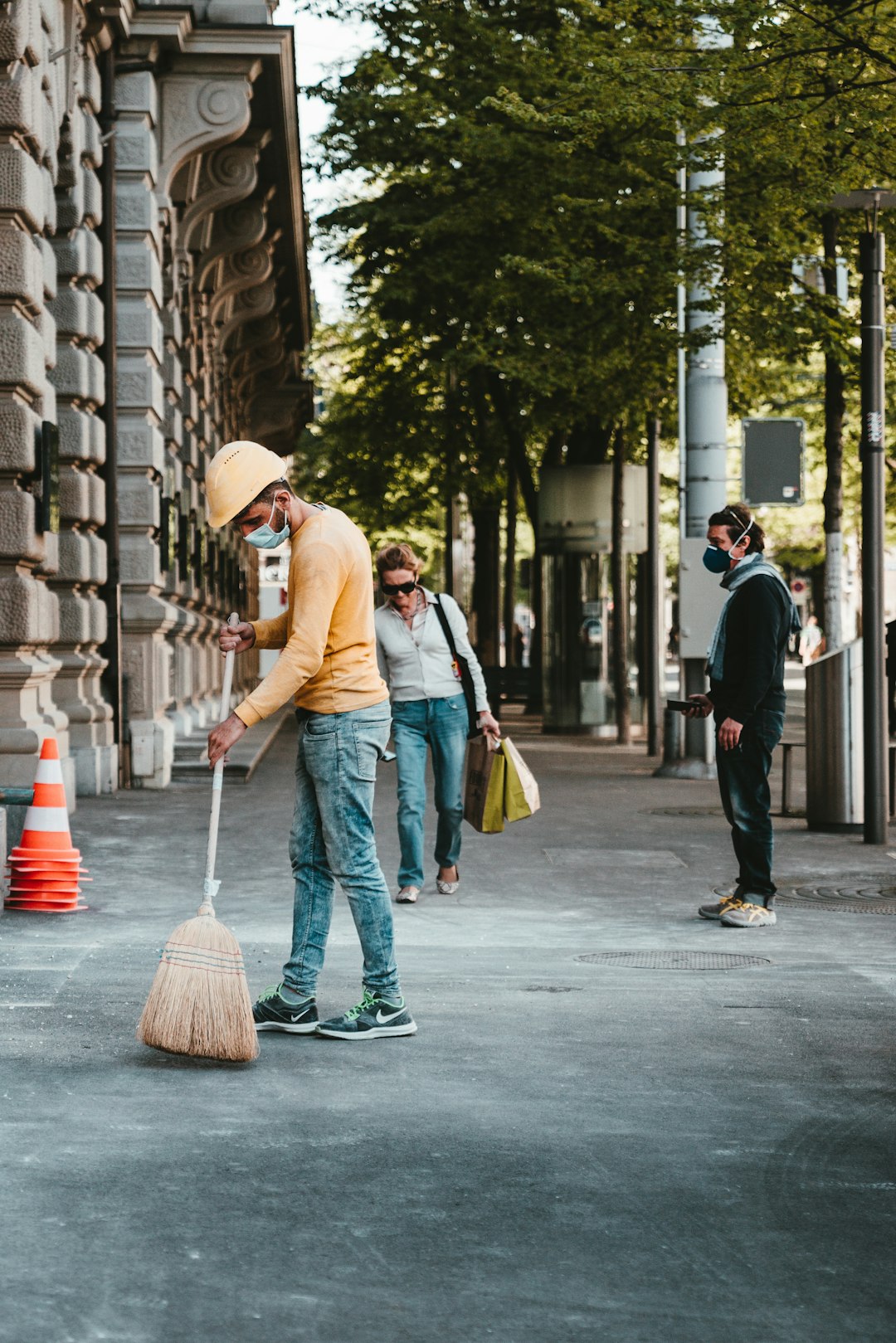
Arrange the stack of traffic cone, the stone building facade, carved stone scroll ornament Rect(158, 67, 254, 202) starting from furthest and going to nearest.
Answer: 1. carved stone scroll ornament Rect(158, 67, 254, 202)
2. the stone building facade
3. the stack of traffic cone

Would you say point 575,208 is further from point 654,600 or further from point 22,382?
point 22,382

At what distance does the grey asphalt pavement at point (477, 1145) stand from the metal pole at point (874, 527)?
10.5ft

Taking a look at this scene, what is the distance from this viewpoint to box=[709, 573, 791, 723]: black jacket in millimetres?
9133

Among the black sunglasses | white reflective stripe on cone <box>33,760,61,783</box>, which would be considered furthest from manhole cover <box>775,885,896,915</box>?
white reflective stripe on cone <box>33,760,61,783</box>

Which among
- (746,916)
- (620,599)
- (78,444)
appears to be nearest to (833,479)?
(620,599)

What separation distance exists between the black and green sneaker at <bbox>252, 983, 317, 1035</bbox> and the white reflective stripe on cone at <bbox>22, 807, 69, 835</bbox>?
3.31 meters

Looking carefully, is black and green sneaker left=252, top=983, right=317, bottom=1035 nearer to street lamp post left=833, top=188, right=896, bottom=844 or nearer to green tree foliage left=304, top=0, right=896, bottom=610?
street lamp post left=833, top=188, right=896, bottom=844

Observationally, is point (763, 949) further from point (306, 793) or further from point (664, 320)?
point (664, 320)

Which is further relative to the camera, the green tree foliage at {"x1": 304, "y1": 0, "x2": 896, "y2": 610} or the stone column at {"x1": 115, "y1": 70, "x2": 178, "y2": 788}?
the stone column at {"x1": 115, "y1": 70, "x2": 178, "y2": 788}

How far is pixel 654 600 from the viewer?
23.4 meters

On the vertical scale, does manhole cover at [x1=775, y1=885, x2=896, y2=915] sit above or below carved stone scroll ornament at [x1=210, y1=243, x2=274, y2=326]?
below

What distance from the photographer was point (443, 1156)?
195 inches

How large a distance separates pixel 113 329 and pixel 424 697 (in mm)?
7383

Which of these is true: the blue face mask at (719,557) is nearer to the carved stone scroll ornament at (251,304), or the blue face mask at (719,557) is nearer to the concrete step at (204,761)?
the concrete step at (204,761)
